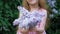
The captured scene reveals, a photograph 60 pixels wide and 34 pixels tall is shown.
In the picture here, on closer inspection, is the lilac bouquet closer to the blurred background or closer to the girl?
the girl

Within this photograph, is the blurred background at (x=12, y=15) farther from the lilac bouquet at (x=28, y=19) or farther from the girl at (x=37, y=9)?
the lilac bouquet at (x=28, y=19)

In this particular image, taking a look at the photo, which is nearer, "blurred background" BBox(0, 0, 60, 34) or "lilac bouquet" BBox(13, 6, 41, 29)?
"lilac bouquet" BBox(13, 6, 41, 29)

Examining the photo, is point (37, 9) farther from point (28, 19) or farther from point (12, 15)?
point (12, 15)

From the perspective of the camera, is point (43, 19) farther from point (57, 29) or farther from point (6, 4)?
point (57, 29)

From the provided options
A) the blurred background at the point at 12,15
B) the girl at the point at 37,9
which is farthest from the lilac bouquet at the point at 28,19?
the blurred background at the point at 12,15

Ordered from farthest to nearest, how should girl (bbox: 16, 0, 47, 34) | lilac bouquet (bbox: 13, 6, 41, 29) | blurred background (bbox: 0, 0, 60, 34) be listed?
blurred background (bbox: 0, 0, 60, 34) → girl (bbox: 16, 0, 47, 34) → lilac bouquet (bbox: 13, 6, 41, 29)

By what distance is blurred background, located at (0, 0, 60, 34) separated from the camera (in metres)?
5.14

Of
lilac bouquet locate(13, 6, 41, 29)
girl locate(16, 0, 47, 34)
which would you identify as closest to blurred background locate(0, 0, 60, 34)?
girl locate(16, 0, 47, 34)

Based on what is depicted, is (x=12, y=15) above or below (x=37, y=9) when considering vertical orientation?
below

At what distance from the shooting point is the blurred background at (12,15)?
514cm

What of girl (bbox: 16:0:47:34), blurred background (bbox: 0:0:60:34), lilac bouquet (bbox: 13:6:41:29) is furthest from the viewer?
blurred background (bbox: 0:0:60:34)

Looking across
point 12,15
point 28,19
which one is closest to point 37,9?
point 28,19

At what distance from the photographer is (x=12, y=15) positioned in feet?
17.1

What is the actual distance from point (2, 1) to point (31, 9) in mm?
1448
